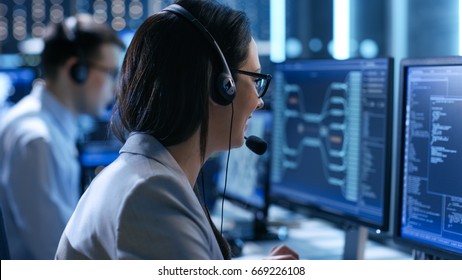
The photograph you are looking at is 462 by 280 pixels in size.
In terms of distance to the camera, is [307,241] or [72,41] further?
[72,41]

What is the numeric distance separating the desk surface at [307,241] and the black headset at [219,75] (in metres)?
0.81

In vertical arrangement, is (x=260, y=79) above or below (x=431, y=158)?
above

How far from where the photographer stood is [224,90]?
1.13 metres

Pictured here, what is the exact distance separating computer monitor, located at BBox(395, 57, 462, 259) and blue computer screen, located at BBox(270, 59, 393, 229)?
0.12 metres

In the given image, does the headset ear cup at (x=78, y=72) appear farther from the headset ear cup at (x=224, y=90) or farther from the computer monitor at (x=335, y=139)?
the headset ear cup at (x=224, y=90)

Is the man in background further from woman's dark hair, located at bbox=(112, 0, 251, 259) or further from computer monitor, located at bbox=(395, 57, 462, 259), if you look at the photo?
computer monitor, located at bbox=(395, 57, 462, 259)

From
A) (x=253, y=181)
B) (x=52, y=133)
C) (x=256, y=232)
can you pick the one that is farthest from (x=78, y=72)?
(x=256, y=232)

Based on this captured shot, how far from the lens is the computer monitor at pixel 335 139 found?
1522 millimetres

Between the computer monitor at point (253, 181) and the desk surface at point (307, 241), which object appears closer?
the desk surface at point (307, 241)

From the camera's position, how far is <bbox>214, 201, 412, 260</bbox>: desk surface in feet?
6.12

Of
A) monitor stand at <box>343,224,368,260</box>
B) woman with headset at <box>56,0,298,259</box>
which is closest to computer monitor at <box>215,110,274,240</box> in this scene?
monitor stand at <box>343,224,368,260</box>

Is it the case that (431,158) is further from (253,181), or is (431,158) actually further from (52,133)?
(52,133)

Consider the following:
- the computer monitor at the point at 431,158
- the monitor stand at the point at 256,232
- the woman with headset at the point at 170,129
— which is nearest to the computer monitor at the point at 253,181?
the monitor stand at the point at 256,232
